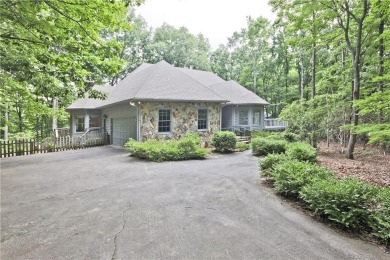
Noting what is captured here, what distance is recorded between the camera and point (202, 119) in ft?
51.4

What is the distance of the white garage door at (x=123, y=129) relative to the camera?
46.1 ft

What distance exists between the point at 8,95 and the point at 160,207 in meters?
8.51

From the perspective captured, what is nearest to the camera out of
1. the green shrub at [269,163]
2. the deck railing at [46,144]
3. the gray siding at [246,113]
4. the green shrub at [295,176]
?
the green shrub at [295,176]

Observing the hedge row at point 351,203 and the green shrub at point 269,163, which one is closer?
the hedge row at point 351,203

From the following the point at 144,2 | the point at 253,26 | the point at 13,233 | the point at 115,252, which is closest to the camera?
the point at 115,252

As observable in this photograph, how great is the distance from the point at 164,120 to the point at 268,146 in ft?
21.1

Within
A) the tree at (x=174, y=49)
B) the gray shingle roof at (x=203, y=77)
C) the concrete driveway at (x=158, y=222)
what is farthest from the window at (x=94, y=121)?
the tree at (x=174, y=49)

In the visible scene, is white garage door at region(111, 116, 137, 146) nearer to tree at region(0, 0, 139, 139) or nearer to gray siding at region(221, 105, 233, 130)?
tree at region(0, 0, 139, 139)

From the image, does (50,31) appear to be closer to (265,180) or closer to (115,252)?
(115,252)

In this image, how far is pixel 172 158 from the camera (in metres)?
10.6

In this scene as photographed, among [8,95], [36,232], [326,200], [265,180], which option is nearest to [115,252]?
[36,232]

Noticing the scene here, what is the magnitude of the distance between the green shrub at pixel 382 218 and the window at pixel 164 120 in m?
11.4

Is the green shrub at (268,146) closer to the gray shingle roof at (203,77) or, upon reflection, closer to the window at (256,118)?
the window at (256,118)

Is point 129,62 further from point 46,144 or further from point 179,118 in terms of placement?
point 46,144
